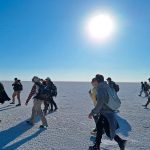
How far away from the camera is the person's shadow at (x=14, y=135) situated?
8.11m

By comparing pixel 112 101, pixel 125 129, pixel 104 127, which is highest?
pixel 112 101

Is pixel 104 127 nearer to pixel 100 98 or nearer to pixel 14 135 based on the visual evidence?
pixel 100 98

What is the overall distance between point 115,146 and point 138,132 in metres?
2.65

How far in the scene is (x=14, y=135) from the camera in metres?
9.51

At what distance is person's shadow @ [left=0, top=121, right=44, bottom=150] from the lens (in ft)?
26.6

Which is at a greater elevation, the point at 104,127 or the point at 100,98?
A: the point at 100,98

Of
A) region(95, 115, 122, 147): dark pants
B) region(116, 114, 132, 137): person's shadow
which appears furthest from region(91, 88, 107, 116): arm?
region(116, 114, 132, 137): person's shadow

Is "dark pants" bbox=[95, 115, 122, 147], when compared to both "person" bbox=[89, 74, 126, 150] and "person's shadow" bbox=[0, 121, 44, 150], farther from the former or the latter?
"person's shadow" bbox=[0, 121, 44, 150]

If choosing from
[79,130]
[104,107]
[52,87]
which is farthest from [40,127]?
[52,87]

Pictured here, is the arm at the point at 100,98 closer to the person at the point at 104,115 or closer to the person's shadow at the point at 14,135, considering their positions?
the person at the point at 104,115

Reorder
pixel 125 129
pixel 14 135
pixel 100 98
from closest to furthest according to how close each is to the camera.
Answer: pixel 100 98 → pixel 14 135 → pixel 125 129

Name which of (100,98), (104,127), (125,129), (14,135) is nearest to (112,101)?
(100,98)

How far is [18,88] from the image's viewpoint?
64.7 feet

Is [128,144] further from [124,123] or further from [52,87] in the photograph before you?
[52,87]
